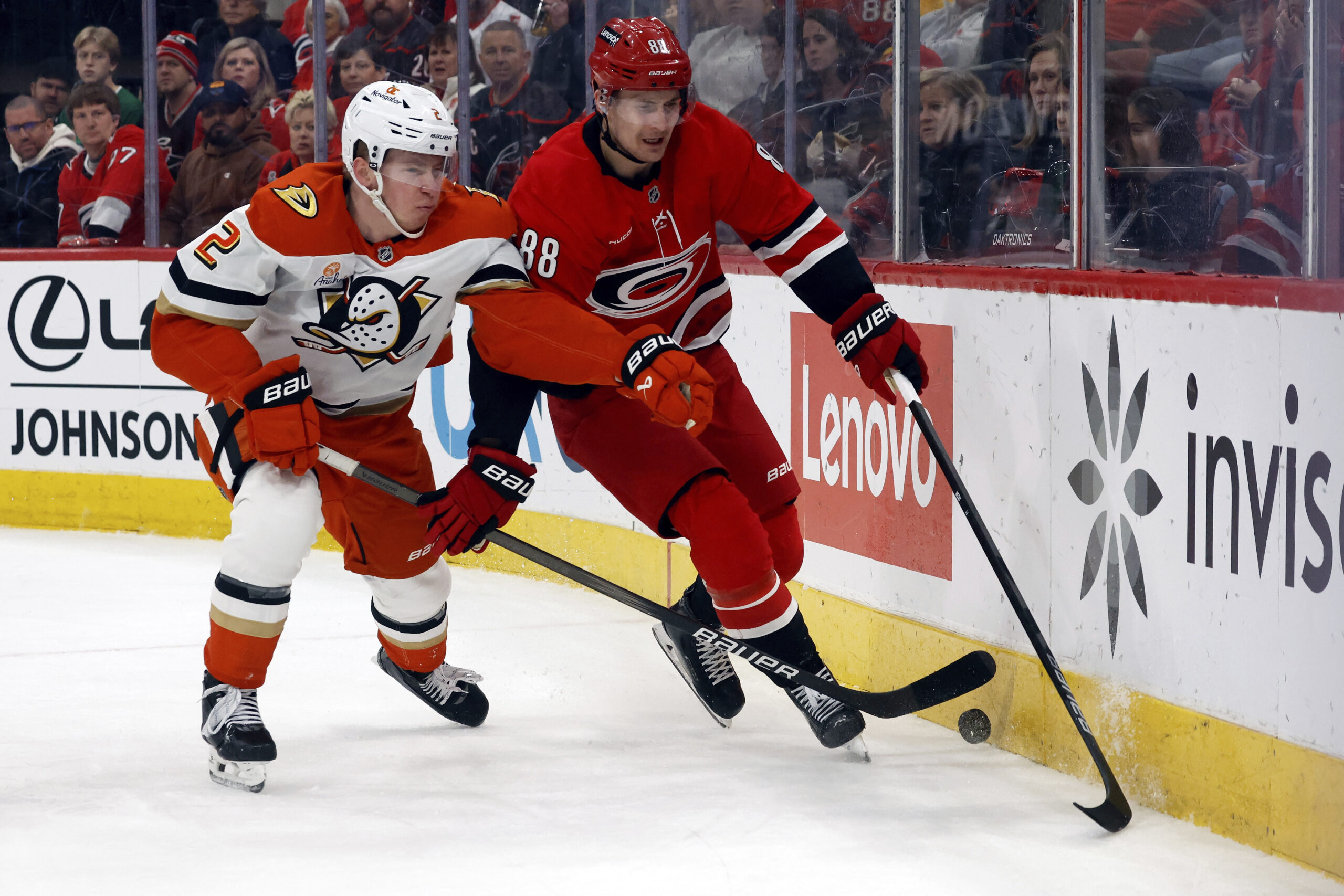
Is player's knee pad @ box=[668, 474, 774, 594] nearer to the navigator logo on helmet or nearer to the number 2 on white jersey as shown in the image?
the number 2 on white jersey

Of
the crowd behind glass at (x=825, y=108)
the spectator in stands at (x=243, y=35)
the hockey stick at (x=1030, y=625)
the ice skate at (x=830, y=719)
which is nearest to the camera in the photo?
the hockey stick at (x=1030, y=625)

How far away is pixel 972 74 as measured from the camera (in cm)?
321

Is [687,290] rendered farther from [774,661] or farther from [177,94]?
[177,94]

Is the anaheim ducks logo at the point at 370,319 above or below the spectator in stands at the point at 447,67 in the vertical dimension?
below

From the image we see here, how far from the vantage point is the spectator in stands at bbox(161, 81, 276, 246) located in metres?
5.65

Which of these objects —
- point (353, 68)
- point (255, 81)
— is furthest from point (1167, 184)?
point (255, 81)

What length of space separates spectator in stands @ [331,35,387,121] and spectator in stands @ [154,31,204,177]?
0.57 m

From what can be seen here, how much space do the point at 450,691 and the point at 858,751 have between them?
83 centimetres

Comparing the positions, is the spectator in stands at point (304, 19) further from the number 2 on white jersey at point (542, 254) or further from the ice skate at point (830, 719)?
the ice skate at point (830, 719)

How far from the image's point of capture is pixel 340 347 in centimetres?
273

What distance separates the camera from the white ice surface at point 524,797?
2203 mm

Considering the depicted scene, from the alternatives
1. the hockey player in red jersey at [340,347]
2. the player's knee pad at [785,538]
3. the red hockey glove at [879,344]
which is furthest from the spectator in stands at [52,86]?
the red hockey glove at [879,344]

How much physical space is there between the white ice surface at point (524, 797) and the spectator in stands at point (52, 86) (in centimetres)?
277

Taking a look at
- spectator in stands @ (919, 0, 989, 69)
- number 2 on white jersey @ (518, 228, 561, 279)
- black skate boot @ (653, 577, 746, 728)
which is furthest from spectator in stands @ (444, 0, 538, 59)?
black skate boot @ (653, 577, 746, 728)
